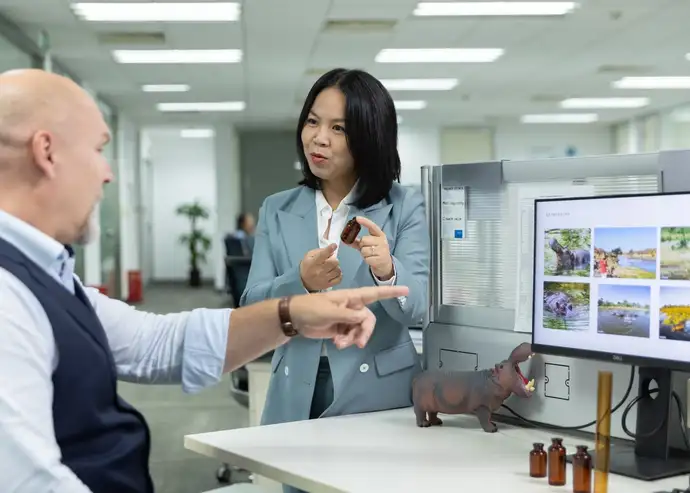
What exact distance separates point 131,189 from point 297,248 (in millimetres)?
12665

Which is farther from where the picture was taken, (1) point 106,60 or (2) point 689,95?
(2) point 689,95

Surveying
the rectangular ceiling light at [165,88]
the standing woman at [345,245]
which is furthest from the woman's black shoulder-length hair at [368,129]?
the rectangular ceiling light at [165,88]

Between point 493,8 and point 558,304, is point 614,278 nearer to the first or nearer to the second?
point 558,304

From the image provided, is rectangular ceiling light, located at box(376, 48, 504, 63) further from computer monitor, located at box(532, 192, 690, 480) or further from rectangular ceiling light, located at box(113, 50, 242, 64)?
computer monitor, located at box(532, 192, 690, 480)

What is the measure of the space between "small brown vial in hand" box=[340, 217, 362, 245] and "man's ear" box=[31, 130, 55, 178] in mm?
635

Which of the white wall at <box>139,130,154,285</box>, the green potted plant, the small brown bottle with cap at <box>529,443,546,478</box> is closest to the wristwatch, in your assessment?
the small brown bottle with cap at <box>529,443,546,478</box>

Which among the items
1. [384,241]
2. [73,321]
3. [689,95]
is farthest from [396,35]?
[73,321]

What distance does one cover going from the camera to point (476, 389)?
1.58m

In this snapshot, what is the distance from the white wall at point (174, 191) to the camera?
1731cm

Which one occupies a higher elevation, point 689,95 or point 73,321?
point 689,95

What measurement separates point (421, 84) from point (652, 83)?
10.3 feet

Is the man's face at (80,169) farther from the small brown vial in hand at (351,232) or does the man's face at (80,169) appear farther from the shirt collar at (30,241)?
the small brown vial in hand at (351,232)

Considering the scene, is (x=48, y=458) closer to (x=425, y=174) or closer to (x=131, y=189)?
(x=425, y=174)

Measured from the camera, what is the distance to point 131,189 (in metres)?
13.8
